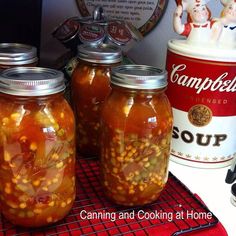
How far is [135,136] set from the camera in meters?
0.55

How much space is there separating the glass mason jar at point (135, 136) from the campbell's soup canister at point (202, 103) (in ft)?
0.44

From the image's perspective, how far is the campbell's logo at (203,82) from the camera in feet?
2.24

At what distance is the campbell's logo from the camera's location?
0.68 m

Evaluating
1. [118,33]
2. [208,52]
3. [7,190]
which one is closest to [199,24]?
[208,52]

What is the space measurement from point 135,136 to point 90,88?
0.18 m

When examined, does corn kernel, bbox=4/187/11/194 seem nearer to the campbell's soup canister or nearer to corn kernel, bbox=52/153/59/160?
corn kernel, bbox=52/153/59/160

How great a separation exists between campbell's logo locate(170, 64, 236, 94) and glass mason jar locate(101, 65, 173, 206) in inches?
5.3

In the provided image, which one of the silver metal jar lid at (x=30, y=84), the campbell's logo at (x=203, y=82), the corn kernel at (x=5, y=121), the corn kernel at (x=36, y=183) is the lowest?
the corn kernel at (x=36, y=183)

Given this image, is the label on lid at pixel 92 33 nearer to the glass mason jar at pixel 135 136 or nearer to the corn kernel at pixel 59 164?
the glass mason jar at pixel 135 136

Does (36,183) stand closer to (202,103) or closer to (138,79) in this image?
(138,79)

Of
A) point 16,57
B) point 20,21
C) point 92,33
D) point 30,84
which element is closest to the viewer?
point 30,84

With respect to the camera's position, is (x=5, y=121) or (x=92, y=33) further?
(x=92, y=33)

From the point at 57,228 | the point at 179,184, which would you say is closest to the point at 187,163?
the point at 179,184

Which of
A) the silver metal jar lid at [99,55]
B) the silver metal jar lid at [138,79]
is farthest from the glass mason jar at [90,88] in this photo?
the silver metal jar lid at [138,79]
